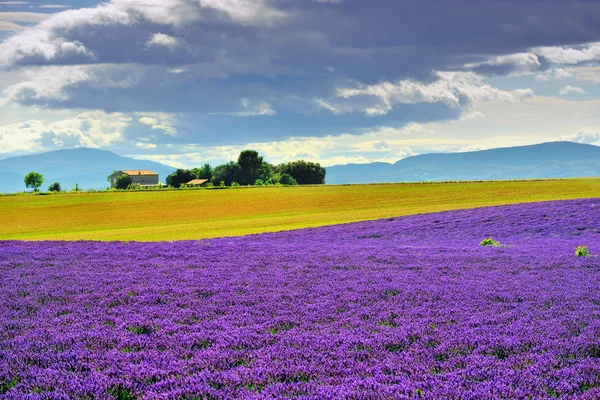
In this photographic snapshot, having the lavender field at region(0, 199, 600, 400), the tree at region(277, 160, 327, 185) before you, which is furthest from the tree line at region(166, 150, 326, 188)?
the lavender field at region(0, 199, 600, 400)

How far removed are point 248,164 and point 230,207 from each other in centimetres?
11775

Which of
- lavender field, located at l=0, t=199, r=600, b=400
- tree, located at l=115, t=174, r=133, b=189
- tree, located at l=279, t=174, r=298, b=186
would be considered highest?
tree, located at l=115, t=174, r=133, b=189

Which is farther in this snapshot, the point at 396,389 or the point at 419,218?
the point at 419,218

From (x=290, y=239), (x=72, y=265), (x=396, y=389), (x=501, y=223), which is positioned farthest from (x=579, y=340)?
(x=501, y=223)

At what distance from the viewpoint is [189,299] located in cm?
1202

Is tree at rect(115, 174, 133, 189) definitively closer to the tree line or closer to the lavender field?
the tree line

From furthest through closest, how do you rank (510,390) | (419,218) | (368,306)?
(419,218) < (368,306) < (510,390)

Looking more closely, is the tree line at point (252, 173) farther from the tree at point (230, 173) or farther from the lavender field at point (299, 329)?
the lavender field at point (299, 329)

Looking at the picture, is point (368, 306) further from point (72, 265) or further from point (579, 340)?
point (72, 265)

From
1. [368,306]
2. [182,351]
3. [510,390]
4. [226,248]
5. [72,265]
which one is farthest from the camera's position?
[226,248]

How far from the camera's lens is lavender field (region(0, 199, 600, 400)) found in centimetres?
673

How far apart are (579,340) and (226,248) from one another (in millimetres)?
18404

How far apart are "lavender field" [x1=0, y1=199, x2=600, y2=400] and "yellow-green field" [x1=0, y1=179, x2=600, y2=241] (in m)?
33.8

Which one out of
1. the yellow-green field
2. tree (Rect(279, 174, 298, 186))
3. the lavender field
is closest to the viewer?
the lavender field
